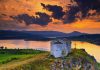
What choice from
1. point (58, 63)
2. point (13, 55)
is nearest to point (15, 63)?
point (58, 63)

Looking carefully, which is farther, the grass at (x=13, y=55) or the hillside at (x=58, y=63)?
the grass at (x=13, y=55)

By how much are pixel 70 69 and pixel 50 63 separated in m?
7.51

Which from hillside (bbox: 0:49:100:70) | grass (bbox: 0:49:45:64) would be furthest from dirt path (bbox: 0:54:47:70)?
grass (bbox: 0:49:45:64)

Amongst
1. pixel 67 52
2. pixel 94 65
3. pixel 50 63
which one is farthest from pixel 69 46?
pixel 94 65

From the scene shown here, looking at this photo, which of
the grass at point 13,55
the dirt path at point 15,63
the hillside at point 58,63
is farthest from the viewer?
the grass at point 13,55

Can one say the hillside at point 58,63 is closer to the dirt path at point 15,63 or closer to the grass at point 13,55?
the dirt path at point 15,63

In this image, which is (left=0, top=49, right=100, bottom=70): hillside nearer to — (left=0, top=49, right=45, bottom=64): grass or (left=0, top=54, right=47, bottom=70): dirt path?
(left=0, top=54, right=47, bottom=70): dirt path

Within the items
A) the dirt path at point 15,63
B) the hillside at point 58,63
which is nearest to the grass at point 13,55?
the dirt path at point 15,63

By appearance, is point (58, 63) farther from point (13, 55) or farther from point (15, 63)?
point (13, 55)

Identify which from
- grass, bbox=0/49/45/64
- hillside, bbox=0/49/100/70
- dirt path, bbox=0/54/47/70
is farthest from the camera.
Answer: grass, bbox=0/49/45/64

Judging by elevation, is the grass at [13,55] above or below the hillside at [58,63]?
above

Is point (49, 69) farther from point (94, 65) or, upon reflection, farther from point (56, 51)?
point (94, 65)

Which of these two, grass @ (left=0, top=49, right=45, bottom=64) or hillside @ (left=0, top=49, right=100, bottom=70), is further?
grass @ (left=0, top=49, right=45, bottom=64)

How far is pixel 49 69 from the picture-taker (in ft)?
350
